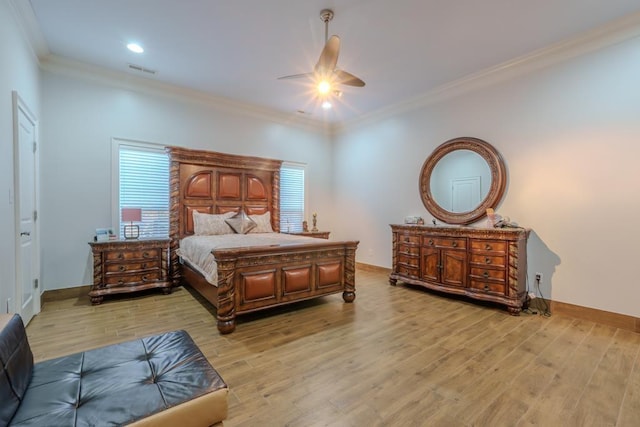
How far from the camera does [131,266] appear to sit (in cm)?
403

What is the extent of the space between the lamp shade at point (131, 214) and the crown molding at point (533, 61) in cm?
464

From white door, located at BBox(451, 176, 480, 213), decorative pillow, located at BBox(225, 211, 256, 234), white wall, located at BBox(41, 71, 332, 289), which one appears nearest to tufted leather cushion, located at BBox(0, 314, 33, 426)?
white wall, located at BBox(41, 71, 332, 289)

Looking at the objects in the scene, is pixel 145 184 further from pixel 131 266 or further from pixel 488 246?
pixel 488 246

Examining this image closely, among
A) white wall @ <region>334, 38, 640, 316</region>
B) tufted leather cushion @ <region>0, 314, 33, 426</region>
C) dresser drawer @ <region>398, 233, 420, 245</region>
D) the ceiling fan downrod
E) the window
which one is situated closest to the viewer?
tufted leather cushion @ <region>0, 314, 33, 426</region>

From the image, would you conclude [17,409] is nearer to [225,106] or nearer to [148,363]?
[148,363]

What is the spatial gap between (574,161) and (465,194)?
4.40 feet

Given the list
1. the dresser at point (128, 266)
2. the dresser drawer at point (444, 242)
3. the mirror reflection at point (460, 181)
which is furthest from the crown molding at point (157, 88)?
the dresser drawer at point (444, 242)

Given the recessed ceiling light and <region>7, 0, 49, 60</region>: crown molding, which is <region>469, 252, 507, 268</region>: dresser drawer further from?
<region>7, 0, 49, 60</region>: crown molding

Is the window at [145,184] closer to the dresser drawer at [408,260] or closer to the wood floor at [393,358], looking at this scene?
the wood floor at [393,358]

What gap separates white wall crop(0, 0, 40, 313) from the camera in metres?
2.47

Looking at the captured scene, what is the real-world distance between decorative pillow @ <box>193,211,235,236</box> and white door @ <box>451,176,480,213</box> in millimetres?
3779

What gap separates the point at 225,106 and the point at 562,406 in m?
5.81

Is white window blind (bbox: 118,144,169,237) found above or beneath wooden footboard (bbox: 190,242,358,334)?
above

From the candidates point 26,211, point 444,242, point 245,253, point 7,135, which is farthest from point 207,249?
point 444,242
